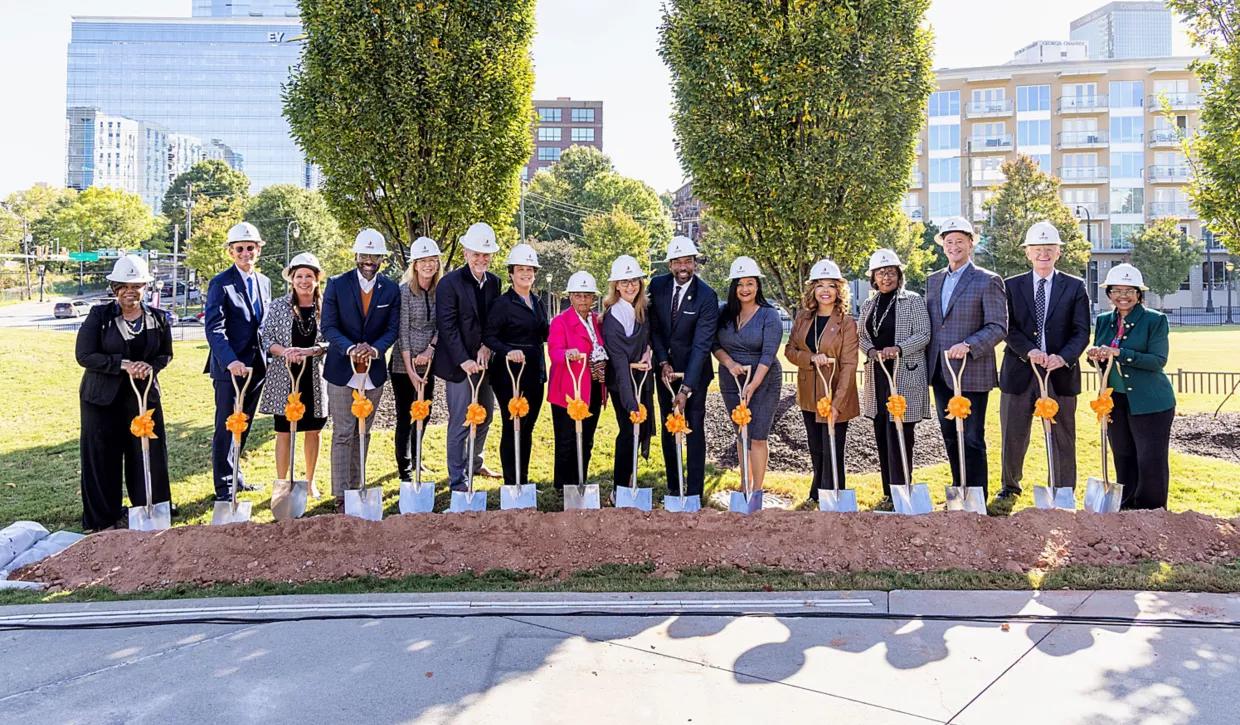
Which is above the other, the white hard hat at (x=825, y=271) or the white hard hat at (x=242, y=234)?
the white hard hat at (x=242, y=234)

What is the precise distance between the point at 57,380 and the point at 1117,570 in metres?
16.2

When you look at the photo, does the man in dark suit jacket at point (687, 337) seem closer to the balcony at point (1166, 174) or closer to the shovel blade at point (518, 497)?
the shovel blade at point (518, 497)

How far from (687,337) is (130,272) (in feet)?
14.0

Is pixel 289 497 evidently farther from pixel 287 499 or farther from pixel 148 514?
pixel 148 514

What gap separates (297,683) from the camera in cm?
357

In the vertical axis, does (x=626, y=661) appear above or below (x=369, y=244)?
below

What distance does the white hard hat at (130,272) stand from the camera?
239 inches

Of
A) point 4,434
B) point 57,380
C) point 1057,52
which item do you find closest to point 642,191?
point 1057,52

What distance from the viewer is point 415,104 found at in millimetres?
9070

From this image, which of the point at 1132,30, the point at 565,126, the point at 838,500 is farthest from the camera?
the point at 565,126

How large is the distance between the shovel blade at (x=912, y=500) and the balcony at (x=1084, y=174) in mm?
58424

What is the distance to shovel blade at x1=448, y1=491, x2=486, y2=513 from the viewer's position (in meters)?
6.08

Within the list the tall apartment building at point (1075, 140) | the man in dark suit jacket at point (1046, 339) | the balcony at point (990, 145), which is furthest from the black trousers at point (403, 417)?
the balcony at point (990, 145)

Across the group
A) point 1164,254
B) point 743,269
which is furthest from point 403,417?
point 1164,254
